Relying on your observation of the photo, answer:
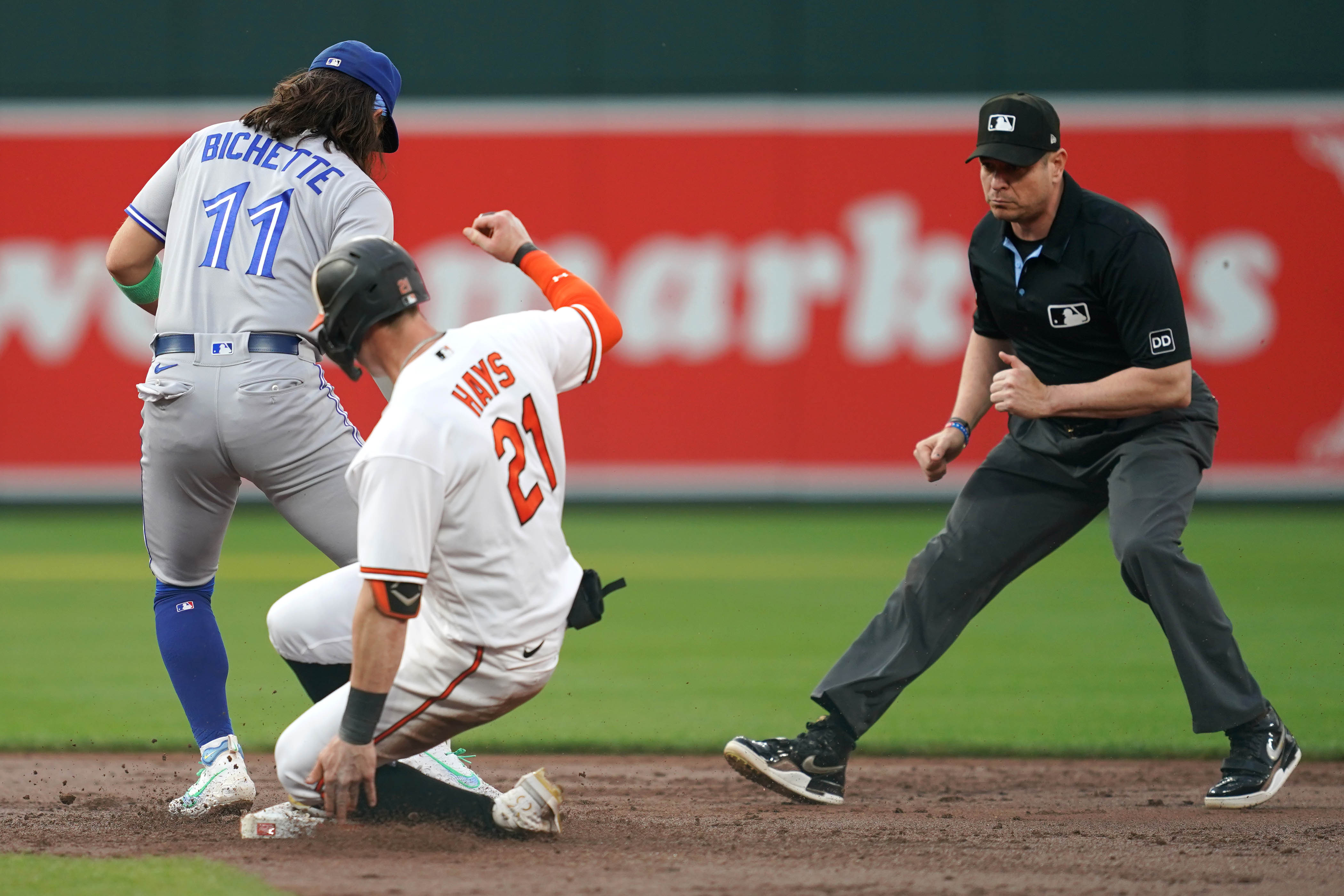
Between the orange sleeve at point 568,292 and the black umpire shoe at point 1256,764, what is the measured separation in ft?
7.17

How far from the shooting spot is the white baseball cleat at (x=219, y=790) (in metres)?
4.16

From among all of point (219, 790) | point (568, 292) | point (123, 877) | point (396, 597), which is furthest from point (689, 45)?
point (123, 877)

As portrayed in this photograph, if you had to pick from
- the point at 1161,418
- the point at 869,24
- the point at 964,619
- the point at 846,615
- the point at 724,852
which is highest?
the point at 869,24

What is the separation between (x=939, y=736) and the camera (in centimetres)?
576

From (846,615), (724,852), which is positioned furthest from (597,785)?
(846,615)

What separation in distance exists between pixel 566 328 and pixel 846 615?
15.9 feet

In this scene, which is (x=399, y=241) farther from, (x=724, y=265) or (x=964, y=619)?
(x=964, y=619)

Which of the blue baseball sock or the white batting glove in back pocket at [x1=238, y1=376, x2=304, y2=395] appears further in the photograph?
the blue baseball sock

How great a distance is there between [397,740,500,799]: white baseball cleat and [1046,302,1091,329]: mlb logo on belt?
7.32 feet

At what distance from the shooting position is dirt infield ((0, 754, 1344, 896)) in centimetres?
349

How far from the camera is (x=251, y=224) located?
4.15m

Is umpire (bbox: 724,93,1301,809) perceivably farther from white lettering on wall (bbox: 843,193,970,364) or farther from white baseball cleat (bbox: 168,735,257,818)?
white lettering on wall (bbox: 843,193,970,364)

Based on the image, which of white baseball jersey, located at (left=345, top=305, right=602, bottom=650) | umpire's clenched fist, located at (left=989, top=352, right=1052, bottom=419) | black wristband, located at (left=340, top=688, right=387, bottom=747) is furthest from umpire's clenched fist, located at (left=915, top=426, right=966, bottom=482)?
black wristband, located at (left=340, top=688, right=387, bottom=747)

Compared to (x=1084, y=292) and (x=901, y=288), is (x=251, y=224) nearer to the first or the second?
(x=1084, y=292)
